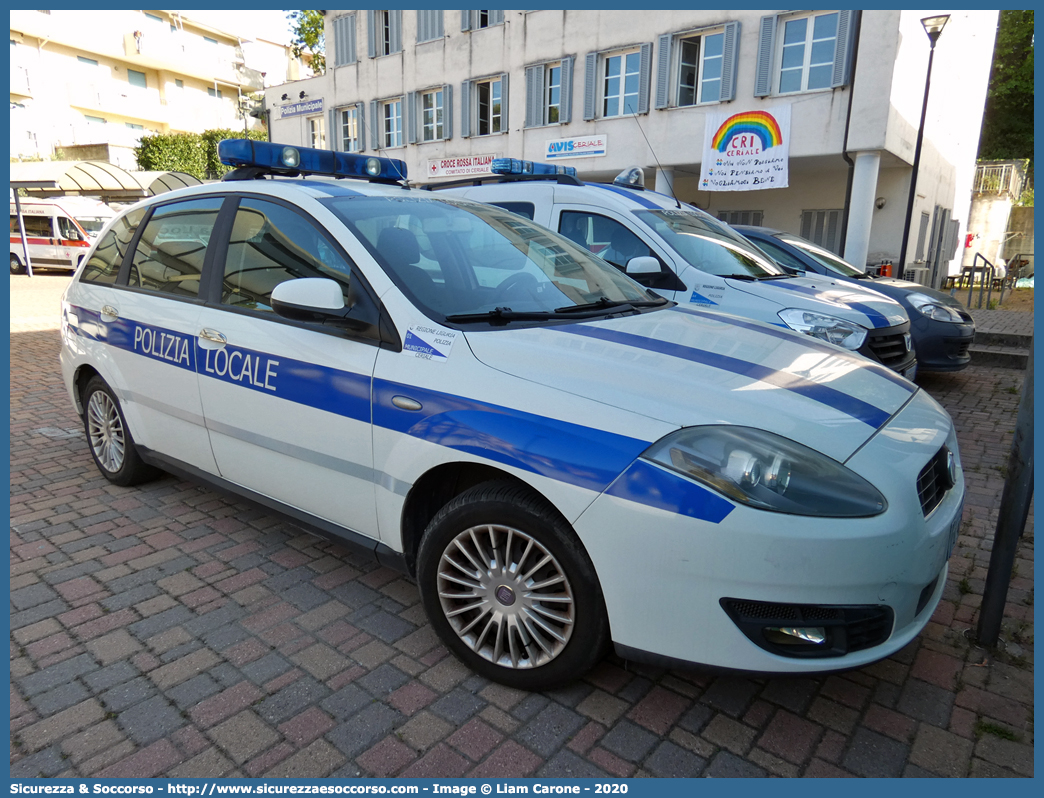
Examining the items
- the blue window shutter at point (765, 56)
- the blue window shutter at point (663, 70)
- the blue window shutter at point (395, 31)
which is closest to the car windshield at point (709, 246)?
the blue window shutter at point (765, 56)

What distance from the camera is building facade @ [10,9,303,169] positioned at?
Answer: 37344 millimetres

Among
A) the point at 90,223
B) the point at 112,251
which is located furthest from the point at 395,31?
the point at 112,251

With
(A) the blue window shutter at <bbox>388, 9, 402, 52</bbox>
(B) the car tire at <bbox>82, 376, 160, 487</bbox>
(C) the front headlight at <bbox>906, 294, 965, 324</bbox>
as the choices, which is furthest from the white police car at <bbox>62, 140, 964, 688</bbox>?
(A) the blue window shutter at <bbox>388, 9, 402, 52</bbox>

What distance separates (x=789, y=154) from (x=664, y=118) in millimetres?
3411

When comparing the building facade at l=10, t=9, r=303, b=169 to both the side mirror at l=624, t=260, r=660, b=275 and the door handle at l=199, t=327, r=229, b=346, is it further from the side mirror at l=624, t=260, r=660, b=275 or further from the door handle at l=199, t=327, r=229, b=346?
the door handle at l=199, t=327, r=229, b=346

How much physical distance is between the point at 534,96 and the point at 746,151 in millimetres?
6732

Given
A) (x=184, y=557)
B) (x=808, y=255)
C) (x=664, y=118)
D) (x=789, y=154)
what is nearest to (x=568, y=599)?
(x=184, y=557)

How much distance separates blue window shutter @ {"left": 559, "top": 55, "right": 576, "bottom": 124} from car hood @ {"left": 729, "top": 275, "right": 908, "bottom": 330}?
14741 millimetres

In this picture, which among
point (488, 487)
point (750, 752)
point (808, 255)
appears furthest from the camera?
point (808, 255)

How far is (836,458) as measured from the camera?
7.07ft

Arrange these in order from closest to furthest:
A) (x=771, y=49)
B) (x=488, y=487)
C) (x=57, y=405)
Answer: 1. (x=488, y=487)
2. (x=57, y=405)
3. (x=771, y=49)

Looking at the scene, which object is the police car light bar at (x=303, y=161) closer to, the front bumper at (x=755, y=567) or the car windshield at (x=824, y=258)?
the front bumper at (x=755, y=567)

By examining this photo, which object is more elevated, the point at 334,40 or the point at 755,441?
the point at 334,40

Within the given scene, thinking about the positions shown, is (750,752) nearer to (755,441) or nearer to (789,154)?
(755,441)
